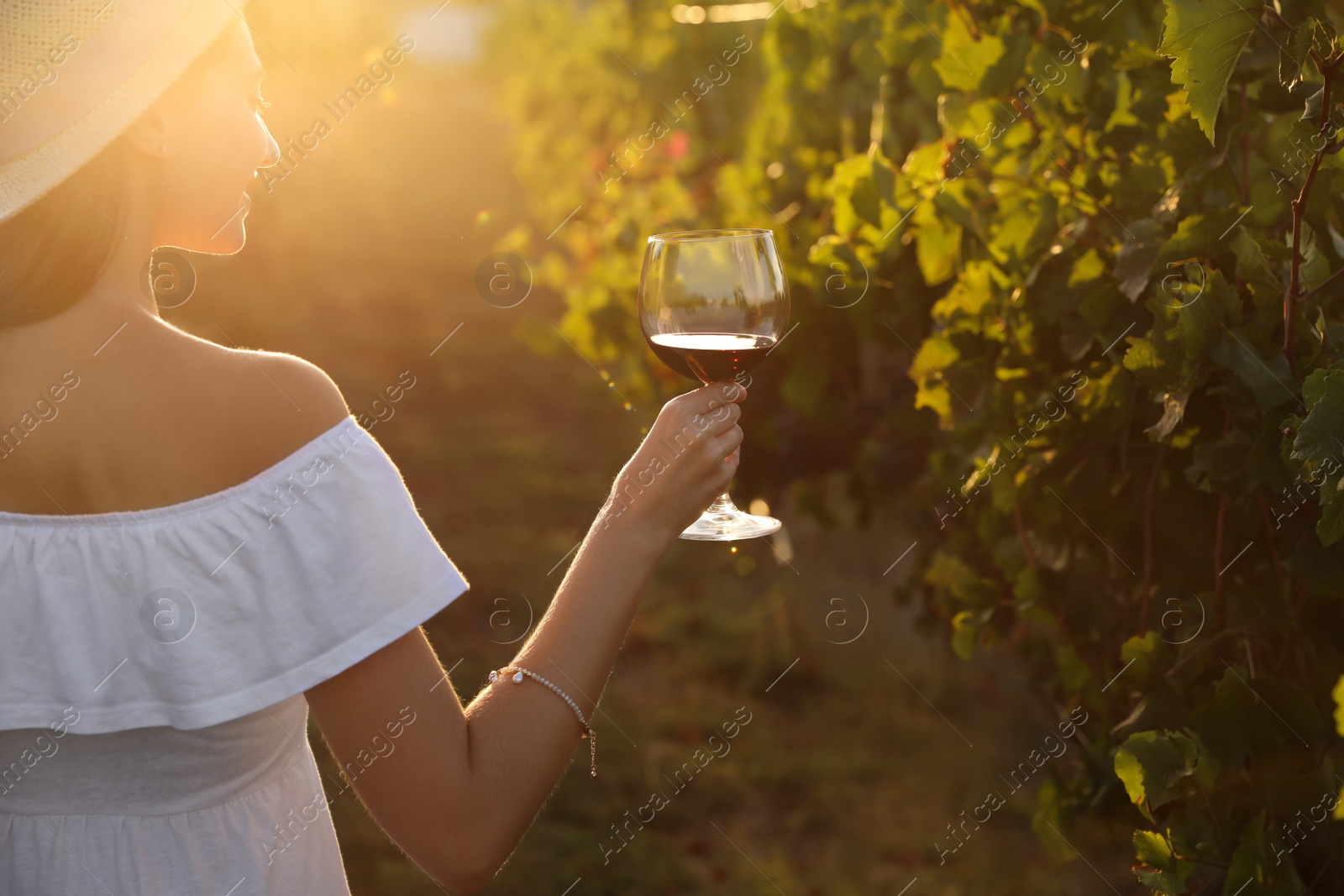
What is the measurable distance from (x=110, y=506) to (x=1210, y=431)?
1507 mm

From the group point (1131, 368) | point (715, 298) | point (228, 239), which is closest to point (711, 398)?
point (715, 298)

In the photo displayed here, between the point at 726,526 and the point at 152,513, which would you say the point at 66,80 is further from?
the point at 726,526

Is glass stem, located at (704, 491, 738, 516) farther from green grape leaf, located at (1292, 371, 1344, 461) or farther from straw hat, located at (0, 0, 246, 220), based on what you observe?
straw hat, located at (0, 0, 246, 220)

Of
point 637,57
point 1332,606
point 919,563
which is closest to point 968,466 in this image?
point 919,563

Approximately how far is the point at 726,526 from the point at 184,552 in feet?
2.73

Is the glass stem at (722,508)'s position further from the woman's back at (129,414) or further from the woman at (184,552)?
the woman's back at (129,414)

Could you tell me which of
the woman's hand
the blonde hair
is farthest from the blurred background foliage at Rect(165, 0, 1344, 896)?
the blonde hair

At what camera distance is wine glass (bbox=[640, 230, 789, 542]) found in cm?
166

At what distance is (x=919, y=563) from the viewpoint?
10.4 ft

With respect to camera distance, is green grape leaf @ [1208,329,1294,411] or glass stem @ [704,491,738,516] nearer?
green grape leaf @ [1208,329,1294,411]

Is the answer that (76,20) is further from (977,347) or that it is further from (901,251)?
(901,251)

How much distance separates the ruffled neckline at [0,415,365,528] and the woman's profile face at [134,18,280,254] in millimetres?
358

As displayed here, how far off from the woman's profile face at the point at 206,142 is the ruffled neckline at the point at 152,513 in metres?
0.36

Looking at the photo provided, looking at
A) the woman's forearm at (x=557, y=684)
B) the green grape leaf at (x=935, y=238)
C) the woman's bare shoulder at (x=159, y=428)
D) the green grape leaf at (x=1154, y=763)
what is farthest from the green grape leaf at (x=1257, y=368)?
the woman's bare shoulder at (x=159, y=428)
